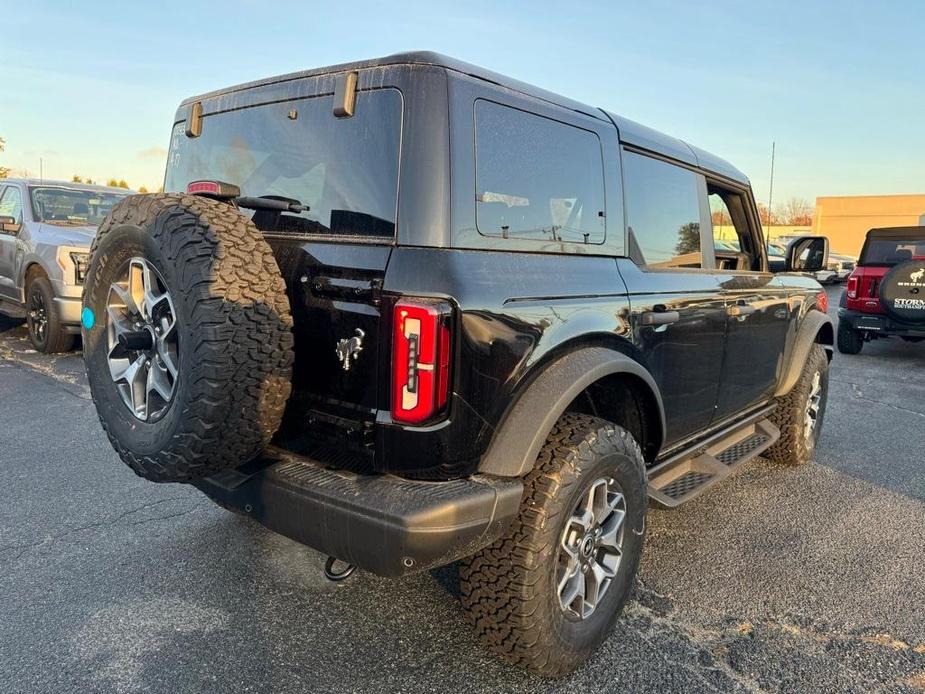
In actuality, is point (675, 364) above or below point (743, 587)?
above

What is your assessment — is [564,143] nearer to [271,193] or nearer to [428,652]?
[271,193]

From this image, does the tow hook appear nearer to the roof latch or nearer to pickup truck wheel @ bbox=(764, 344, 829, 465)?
the roof latch

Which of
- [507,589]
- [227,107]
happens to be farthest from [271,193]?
[507,589]

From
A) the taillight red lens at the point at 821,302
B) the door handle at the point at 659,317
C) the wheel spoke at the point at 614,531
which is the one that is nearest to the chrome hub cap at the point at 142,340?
the wheel spoke at the point at 614,531

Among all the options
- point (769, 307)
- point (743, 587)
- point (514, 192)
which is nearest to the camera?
point (514, 192)

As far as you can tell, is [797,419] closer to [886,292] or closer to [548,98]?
[548,98]

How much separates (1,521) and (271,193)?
2.32m

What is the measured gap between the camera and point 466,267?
2078mm

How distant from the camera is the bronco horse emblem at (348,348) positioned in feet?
6.89

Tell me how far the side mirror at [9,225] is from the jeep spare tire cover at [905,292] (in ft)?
32.1

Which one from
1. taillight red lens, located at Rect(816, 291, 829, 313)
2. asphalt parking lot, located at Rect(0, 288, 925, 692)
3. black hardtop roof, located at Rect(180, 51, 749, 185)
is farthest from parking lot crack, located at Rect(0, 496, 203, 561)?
taillight red lens, located at Rect(816, 291, 829, 313)

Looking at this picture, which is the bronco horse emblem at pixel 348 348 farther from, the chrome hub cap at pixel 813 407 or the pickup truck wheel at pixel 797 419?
the chrome hub cap at pixel 813 407

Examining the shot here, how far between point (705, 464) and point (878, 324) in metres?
6.50

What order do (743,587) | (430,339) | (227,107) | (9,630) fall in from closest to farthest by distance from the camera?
(430,339) < (9,630) < (227,107) < (743,587)
